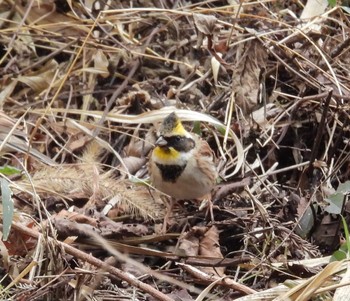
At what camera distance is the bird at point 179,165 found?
149 inches

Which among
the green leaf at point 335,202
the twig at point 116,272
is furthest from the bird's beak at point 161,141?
the twig at point 116,272

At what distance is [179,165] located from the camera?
3848mm

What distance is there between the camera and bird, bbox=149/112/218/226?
3.77 metres

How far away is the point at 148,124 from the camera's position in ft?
14.7

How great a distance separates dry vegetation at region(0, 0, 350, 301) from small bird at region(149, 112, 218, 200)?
103 millimetres

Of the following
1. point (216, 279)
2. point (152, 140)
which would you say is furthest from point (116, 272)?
point (152, 140)

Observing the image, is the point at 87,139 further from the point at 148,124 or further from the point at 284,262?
the point at 284,262

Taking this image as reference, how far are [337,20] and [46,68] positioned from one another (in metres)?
1.67

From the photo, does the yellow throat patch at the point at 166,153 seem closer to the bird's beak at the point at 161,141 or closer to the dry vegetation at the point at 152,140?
the bird's beak at the point at 161,141

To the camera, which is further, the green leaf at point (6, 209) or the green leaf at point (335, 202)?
the green leaf at point (335, 202)

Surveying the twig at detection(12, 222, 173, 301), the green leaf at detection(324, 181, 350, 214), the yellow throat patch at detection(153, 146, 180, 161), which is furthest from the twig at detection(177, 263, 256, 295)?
the yellow throat patch at detection(153, 146, 180, 161)

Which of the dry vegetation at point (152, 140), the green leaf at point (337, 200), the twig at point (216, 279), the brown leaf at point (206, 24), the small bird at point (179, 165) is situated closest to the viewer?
the twig at point (216, 279)

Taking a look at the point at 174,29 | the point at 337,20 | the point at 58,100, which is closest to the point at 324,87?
the point at 337,20

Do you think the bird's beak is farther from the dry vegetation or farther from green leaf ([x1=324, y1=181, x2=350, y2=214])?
green leaf ([x1=324, y1=181, x2=350, y2=214])
